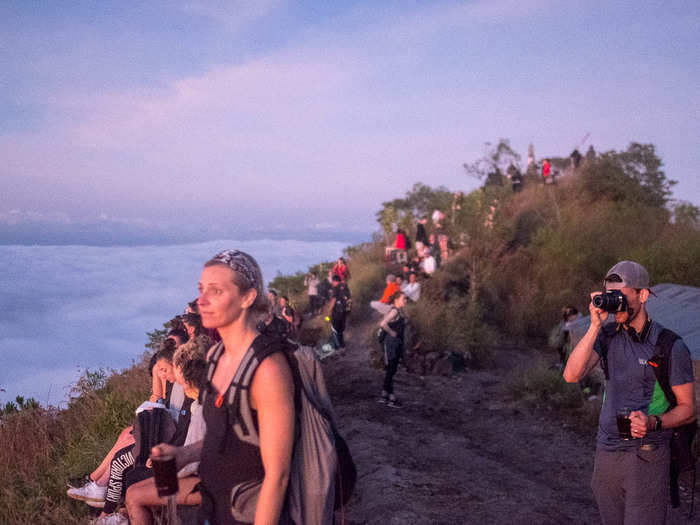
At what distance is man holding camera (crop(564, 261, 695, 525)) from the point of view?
309 cm

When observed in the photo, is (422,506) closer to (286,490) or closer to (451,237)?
(286,490)

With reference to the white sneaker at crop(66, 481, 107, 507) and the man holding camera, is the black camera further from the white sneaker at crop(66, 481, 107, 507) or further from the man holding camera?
the white sneaker at crop(66, 481, 107, 507)

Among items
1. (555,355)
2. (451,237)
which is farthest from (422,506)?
(451,237)

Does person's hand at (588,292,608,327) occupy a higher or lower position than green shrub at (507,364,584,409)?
higher

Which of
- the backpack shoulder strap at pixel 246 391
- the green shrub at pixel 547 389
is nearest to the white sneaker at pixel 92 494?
the backpack shoulder strap at pixel 246 391

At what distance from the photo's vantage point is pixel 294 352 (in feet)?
6.92

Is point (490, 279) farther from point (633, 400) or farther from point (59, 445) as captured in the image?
point (633, 400)

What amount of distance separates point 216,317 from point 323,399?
0.48m

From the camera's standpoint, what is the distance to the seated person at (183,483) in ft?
11.7

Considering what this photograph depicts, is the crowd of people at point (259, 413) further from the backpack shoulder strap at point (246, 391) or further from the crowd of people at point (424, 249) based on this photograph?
the crowd of people at point (424, 249)

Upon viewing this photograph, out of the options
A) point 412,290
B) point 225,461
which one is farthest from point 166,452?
point 412,290

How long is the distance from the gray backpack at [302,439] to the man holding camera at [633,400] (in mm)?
1710

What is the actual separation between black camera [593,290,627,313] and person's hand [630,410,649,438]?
20.6 inches

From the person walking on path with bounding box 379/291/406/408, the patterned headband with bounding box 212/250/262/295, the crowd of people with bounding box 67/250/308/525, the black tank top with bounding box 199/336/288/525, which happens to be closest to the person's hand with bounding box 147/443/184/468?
the crowd of people with bounding box 67/250/308/525
